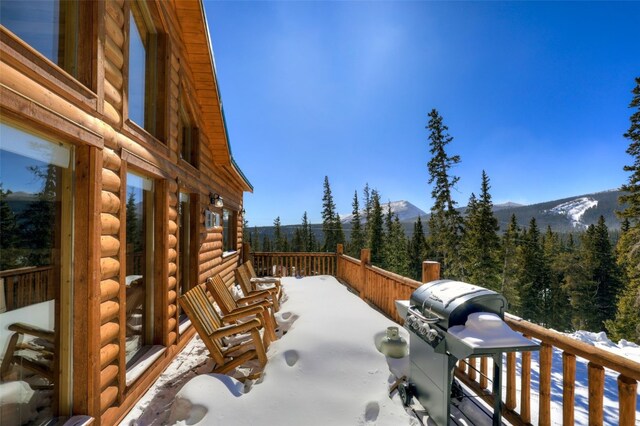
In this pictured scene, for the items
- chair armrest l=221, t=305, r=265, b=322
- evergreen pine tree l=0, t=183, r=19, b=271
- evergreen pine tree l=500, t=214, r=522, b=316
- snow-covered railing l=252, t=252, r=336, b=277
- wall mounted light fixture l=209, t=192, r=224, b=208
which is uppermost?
wall mounted light fixture l=209, t=192, r=224, b=208

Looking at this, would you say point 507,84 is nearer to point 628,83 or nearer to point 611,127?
point 628,83

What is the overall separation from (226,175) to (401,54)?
6.72 m

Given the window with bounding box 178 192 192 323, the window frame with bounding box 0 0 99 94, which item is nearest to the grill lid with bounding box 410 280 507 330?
the window frame with bounding box 0 0 99 94

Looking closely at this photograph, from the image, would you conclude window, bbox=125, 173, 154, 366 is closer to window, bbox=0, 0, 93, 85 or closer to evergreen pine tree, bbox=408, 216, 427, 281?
window, bbox=0, 0, 93, 85

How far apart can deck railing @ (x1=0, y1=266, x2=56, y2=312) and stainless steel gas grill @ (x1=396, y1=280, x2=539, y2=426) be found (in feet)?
8.62

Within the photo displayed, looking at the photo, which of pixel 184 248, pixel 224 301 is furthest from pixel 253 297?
pixel 184 248

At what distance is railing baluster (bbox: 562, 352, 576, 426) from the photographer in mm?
1951

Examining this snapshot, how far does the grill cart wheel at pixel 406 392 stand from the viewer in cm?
256

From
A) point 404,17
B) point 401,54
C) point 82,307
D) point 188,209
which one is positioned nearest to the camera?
point 82,307

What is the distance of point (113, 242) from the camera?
2.29 metres

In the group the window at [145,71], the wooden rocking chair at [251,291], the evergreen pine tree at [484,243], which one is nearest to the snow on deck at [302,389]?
the wooden rocking chair at [251,291]

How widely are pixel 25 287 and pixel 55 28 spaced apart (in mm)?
1651

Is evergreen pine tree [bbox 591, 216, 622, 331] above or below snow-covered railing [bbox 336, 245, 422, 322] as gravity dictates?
below

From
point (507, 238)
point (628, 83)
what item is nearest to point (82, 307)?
point (628, 83)
